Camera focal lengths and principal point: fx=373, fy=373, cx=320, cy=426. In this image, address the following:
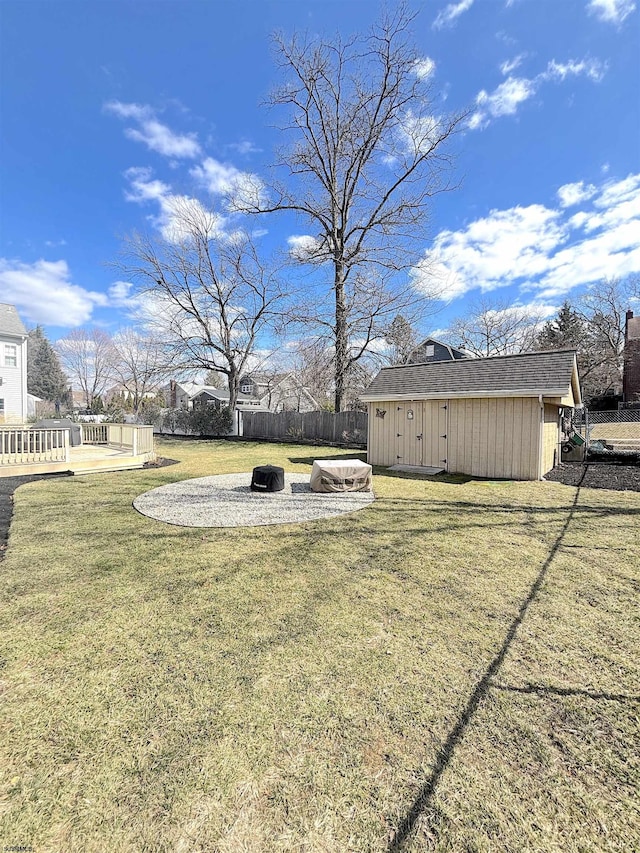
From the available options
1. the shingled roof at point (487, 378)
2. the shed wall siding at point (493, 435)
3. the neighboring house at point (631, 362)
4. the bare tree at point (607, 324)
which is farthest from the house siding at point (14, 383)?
the neighboring house at point (631, 362)

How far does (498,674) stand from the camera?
225 centimetres

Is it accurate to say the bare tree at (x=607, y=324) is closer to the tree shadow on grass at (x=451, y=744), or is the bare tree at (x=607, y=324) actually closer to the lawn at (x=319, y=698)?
the lawn at (x=319, y=698)

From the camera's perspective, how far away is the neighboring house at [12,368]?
2116 cm

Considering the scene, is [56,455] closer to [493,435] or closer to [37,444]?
[37,444]

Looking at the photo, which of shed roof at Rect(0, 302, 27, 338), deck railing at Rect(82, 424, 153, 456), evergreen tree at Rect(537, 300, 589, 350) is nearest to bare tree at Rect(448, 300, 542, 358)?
evergreen tree at Rect(537, 300, 589, 350)

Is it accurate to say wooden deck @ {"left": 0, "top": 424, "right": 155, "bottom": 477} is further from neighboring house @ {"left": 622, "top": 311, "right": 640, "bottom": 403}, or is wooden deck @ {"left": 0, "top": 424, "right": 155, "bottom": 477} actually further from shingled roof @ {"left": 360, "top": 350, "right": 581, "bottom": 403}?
neighboring house @ {"left": 622, "top": 311, "right": 640, "bottom": 403}

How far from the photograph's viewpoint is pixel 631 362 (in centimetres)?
2470

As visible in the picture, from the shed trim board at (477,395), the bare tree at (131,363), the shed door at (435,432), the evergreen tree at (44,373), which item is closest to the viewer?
the shed trim board at (477,395)

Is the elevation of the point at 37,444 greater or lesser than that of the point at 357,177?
lesser

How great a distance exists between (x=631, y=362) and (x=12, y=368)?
3851cm

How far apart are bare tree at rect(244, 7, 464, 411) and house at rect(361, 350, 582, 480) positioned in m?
7.41

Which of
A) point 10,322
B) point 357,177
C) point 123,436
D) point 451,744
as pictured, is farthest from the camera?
point 10,322

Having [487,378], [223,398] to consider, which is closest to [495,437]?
[487,378]

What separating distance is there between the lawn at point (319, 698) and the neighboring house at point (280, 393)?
21731 mm
